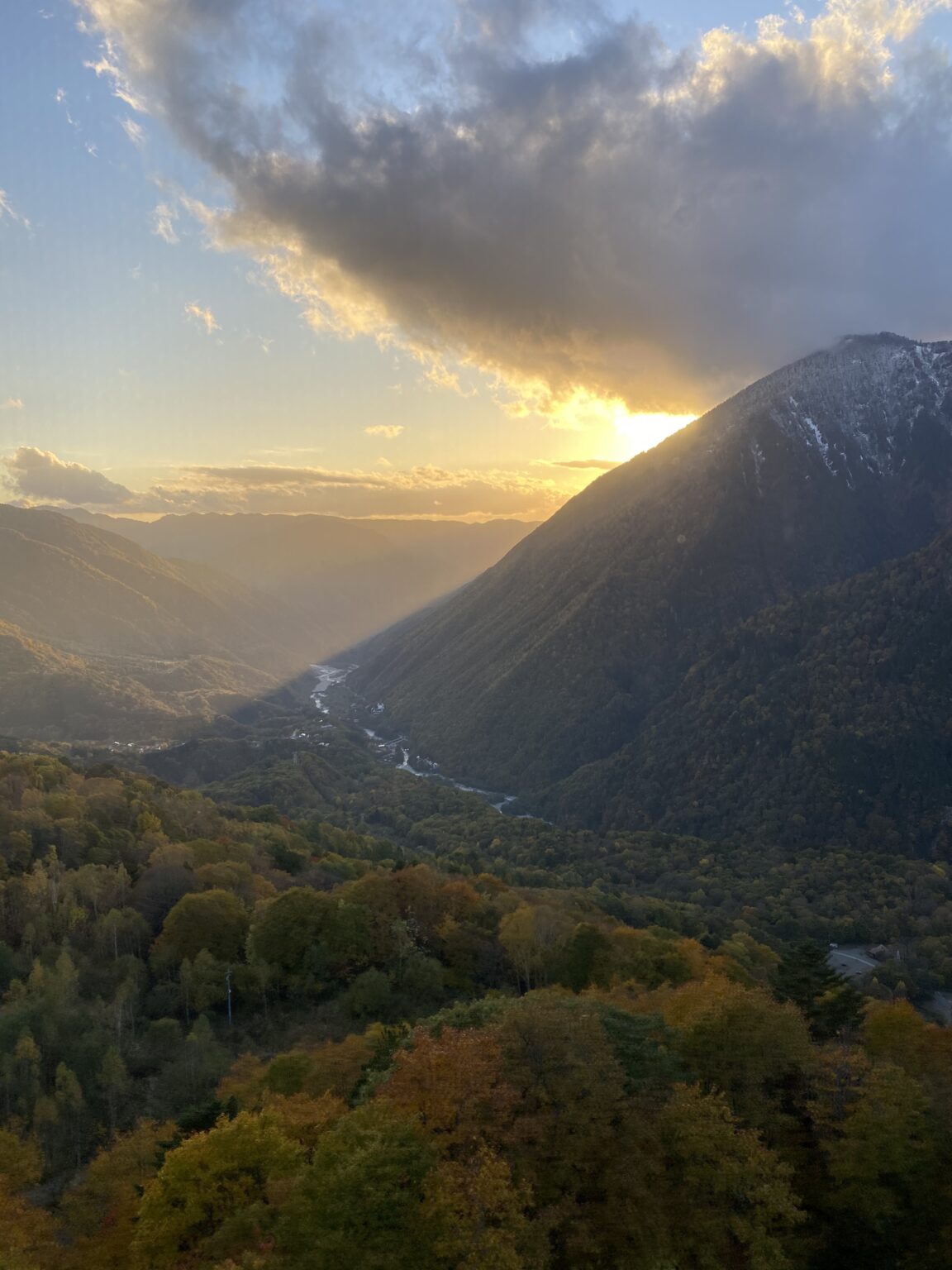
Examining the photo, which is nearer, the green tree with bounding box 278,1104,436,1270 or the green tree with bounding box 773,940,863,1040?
the green tree with bounding box 278,1104,436,1270

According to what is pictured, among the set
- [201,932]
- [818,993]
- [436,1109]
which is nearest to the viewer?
[436,1109]

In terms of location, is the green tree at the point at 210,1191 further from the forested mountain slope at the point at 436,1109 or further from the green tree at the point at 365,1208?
the green tree at the point at 365,1208

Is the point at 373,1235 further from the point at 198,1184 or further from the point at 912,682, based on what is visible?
the point at 912,682

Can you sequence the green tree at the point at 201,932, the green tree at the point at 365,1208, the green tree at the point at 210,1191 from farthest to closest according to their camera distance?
the green tree at the point at 201,932 → the green tree at the point at 210,1191 → the green tree at the point at 365,1208

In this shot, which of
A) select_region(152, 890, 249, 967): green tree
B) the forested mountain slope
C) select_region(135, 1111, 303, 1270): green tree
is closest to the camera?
the forested mountain slope

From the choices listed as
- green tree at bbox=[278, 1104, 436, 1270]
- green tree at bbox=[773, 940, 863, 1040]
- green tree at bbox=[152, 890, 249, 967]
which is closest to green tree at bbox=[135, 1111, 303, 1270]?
green tree at bbox=[278, 1104, 436, 1270]

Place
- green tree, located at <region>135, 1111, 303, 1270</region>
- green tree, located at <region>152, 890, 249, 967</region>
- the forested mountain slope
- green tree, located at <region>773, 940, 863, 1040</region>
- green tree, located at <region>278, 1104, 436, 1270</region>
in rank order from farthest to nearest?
green tree, located at <region>152, 890, 249, 967</region> → green tree, located at <region>773, 940, 863, 1040</region> → green tree, located at <region>135, 1111, 303, 1270</region> → the forested mountain slope → green tree, located at <region>278, 1104, 436, 1270</region>

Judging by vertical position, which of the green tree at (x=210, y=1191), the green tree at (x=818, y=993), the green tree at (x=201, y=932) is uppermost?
the green tree at (x=818, y=993)

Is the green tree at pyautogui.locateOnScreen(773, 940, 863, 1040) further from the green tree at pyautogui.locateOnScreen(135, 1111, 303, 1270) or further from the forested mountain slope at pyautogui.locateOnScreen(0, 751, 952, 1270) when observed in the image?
the green tree at pyautogui.locateOnScreen(135, 1111, 303, 1270)

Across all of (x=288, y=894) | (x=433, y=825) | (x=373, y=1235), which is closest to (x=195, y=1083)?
(x=288, y=894)

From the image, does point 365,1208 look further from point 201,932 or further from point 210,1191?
point 201,932

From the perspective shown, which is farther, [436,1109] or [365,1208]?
[436,1109]

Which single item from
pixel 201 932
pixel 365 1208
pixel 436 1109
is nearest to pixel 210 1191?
pixel 365 1208

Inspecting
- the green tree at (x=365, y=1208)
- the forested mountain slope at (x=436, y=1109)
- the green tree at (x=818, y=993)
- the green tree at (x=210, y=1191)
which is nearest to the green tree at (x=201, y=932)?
the forested mountain slope at (x=436, y=1109)
